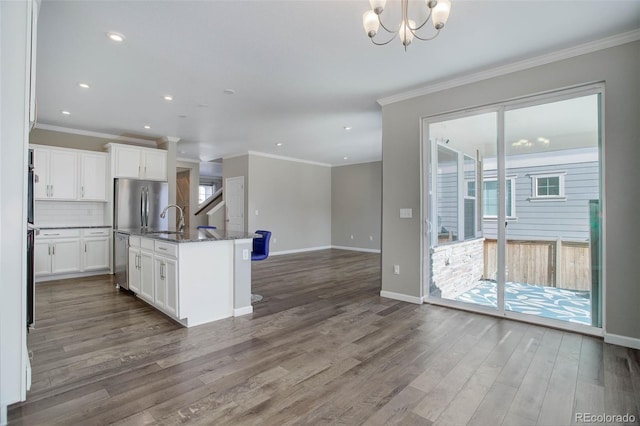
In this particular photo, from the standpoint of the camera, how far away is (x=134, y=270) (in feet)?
13.6

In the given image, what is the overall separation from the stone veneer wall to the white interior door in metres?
5.34

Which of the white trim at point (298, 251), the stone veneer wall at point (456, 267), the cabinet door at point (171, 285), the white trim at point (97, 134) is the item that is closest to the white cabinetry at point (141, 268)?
the cabinet door at point (171, 285)

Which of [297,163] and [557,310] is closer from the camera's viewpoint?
[557,310]

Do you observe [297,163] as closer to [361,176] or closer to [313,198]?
[313,198]

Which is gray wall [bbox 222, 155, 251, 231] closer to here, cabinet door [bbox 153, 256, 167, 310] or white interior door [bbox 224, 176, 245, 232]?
white interior door [bbox 224, 176, 245, 232]

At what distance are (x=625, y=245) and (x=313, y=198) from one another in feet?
24.4

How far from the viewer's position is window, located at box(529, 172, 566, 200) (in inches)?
127

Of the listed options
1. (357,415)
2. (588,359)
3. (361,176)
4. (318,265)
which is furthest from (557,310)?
(361,176)

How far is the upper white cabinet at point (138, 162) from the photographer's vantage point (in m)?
5.79

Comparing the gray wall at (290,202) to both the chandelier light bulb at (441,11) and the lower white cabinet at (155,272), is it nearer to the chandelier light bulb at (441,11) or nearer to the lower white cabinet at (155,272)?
the lower white cabinet at (155,272)

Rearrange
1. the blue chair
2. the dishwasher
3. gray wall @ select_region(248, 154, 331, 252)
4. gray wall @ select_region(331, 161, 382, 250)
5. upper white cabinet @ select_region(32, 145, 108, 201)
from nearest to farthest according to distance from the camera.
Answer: the blue chair → the dishwasher → upper white cabinet @ select_region(32, 145, 108, 201) → gray wall @ select_region(248, 154, 331, 252) → gray wall @ select_region(331, 161, 382, 250)

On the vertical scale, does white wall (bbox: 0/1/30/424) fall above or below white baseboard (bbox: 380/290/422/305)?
above

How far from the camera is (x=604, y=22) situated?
2.57 meters

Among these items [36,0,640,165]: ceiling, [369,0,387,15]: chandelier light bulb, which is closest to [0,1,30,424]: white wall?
[36,0,640,165]: ceiling
